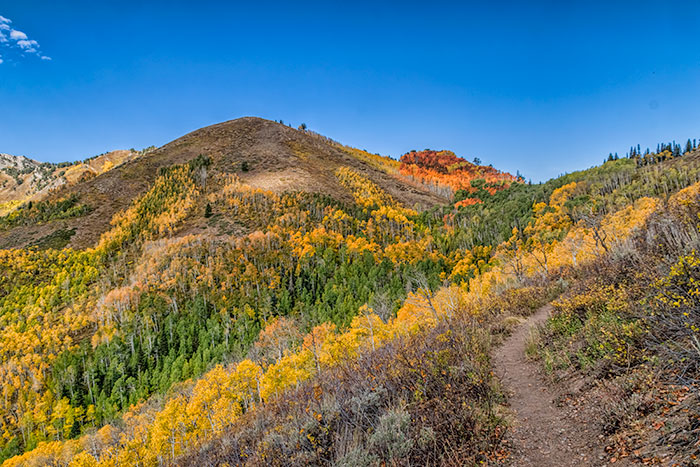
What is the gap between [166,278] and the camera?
123m

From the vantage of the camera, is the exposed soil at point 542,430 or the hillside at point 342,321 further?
the hillside at point 342,321

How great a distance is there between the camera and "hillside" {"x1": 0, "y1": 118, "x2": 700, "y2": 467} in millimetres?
6824

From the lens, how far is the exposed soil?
604cm

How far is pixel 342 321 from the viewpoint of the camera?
3312 inches

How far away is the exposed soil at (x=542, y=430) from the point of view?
19.8ft

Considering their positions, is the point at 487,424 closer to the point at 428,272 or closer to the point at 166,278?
the point at 428,272

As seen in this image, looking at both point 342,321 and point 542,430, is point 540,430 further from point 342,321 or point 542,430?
point 342,321

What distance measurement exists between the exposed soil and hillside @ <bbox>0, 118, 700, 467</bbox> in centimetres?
6

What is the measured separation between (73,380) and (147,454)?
69.9 m

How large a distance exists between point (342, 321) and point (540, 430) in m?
79.5

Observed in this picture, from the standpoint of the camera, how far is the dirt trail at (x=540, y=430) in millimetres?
6062

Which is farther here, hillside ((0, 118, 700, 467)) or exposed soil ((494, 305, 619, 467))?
hillside ((0, 118, 700, 467))

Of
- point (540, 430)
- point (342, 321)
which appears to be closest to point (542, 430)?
point (540, 430)

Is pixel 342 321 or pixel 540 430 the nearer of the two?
pixel 540 430
